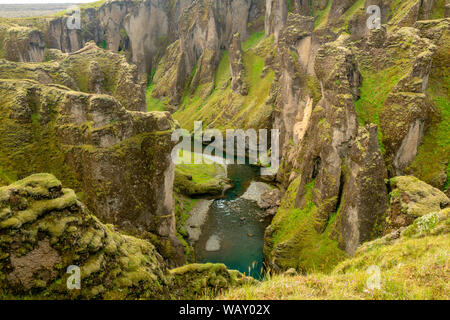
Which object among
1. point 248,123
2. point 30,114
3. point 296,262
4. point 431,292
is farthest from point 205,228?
point 248,123

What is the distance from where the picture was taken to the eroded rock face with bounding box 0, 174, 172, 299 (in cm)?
766

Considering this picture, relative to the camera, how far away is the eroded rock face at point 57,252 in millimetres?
7664

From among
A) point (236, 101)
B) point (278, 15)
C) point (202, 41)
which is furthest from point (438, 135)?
point (202, 41)

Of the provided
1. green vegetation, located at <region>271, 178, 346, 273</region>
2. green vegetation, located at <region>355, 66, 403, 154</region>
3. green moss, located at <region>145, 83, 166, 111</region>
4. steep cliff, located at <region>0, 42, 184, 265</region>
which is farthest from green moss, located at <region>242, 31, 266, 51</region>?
steep cliff, located at <region>0, 42, 184, 265</region>

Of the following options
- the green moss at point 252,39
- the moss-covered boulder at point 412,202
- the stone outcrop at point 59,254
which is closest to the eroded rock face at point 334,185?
the moss-covered boulder at point 412,202

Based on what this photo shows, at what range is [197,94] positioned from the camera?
4835 inches

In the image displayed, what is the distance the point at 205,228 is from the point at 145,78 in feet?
399

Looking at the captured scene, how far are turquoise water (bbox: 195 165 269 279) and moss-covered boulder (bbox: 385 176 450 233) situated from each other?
44.5 ft

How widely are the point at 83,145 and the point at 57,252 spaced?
1882 cm

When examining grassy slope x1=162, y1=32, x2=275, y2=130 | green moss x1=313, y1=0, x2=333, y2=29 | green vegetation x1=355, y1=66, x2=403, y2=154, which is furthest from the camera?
green moss x1=313, y1=0, x2=333, y2=29

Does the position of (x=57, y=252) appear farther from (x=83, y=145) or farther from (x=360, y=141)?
(x=360, y=141)

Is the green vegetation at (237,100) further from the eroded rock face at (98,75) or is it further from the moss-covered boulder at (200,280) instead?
the moss-covered boulder at (200,280)

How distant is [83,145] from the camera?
25.0m

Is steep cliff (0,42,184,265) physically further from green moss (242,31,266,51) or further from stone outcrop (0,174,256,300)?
green moss (242,31,266,51)
